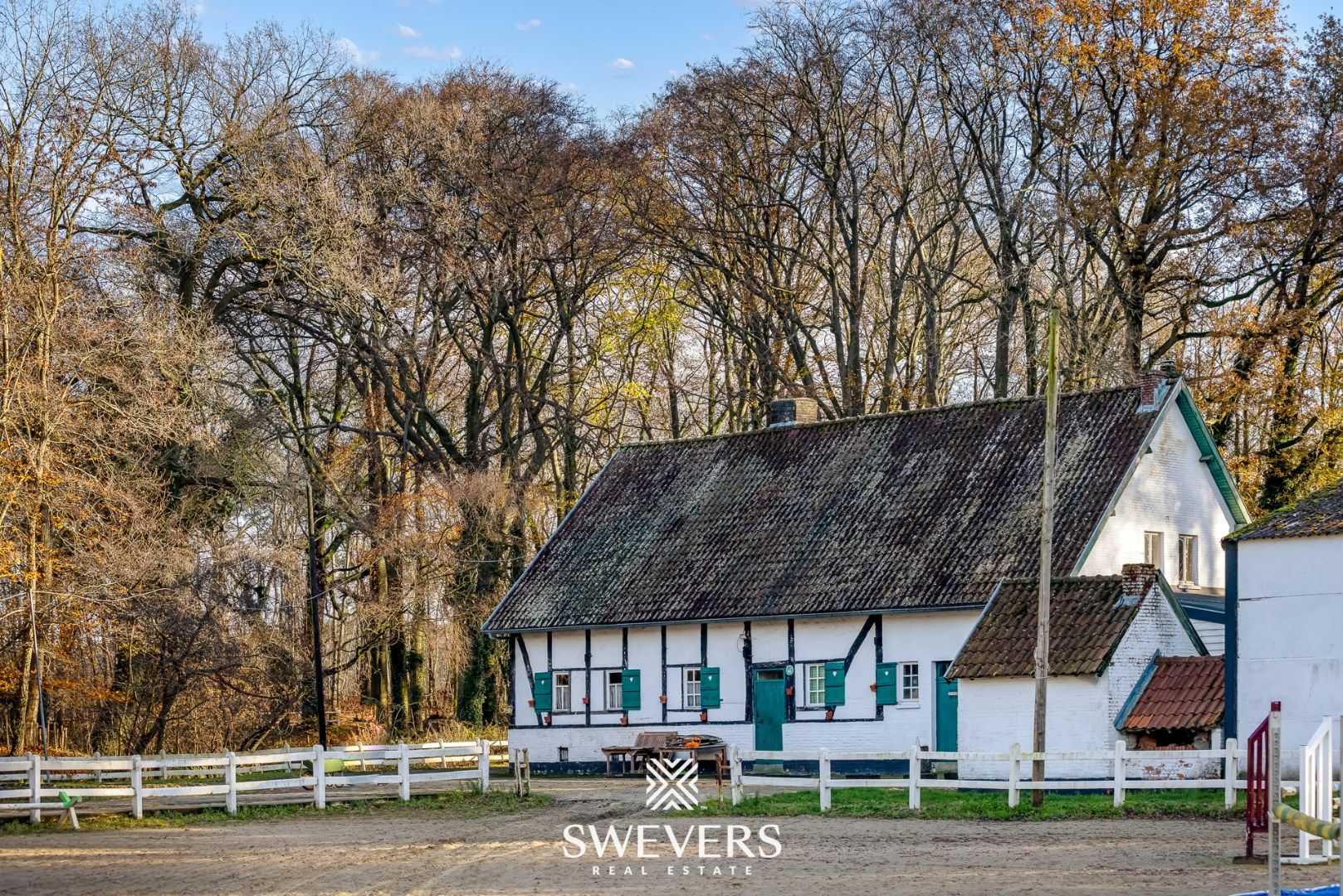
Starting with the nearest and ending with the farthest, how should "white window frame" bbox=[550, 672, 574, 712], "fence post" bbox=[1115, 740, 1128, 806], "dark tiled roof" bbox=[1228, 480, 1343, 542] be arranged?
1. "fence post" bbox=[1115, 740, 1128, 806]
2. "dark tiled roof" bbox=[1228, 480, 1343, 542]
3. "white window frame" bbox=[550, 672, 574, 712]

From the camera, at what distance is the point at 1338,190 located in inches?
1438

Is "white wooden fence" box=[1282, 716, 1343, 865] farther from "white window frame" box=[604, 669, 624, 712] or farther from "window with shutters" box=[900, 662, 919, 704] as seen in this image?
"white window frame" box=[604, 669, 624, 712]

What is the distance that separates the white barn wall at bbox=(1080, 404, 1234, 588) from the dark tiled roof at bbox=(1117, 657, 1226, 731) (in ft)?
11.9

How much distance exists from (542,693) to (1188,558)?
1326 centimetres

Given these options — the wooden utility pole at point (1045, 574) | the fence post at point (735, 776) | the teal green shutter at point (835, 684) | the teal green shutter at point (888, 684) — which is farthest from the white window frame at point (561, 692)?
the wooden utility pole at point (1045, 574)

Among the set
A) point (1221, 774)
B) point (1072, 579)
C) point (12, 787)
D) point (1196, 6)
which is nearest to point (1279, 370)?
point (1196, 6)

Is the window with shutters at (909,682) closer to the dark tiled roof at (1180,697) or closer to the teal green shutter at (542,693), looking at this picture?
the dark tiled roof at (1180,697)

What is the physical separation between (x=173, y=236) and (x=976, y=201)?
18761mm

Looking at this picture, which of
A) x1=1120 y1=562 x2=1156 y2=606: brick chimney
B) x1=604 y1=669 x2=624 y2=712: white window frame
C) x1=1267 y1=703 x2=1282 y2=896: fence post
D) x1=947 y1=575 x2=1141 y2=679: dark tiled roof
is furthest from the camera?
x1=604 y1=669 x2=624 y2=712: white window frame

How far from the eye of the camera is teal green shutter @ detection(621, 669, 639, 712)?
35.2m

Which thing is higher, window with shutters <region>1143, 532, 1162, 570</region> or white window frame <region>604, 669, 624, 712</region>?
window with shutters <region>1143, 532, 1162, 570</region>

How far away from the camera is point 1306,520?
23.6 m

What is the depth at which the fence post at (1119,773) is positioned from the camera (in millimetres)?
22609

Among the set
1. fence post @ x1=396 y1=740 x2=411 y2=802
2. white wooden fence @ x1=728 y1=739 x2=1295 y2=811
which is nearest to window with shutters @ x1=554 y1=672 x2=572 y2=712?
fence post @ x1=396 y1=740 x2=411 y2=802
